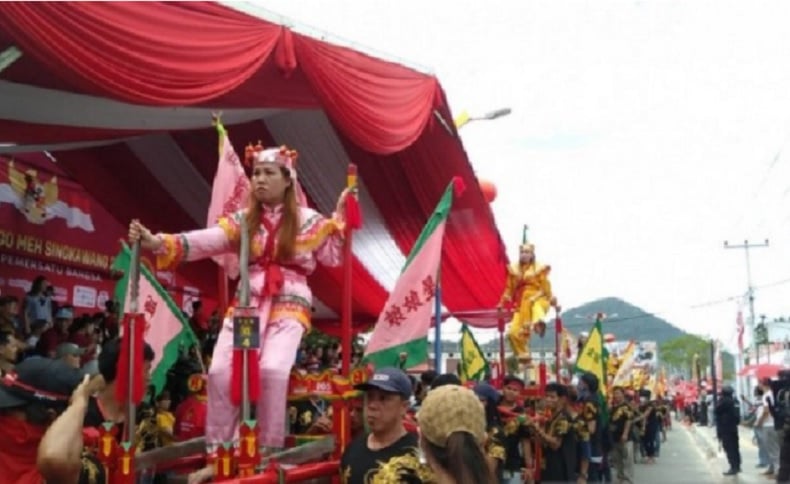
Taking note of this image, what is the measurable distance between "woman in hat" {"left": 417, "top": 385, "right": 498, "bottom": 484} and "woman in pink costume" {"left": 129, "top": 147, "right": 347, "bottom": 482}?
1252mm

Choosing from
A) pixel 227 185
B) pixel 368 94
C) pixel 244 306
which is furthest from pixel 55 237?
pixel 244 306

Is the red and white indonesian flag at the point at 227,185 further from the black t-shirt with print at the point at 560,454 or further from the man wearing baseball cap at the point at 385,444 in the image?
the black t-shirt with print at the point at 560,454

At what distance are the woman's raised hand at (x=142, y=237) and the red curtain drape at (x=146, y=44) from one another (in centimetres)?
84

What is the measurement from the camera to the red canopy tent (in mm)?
3979

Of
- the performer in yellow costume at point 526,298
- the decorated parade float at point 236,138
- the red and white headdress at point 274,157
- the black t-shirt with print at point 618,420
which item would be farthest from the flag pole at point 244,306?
the black t-shirt with print at point 618,420

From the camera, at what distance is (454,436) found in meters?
2.46

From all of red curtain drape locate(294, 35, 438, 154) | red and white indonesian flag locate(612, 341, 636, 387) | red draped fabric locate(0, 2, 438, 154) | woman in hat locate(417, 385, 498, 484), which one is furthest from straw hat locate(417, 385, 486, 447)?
red and white indonesian flag locate(612, 341, 636, 387)

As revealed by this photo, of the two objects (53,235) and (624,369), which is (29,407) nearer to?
(53,235)

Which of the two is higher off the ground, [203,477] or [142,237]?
[142,237]

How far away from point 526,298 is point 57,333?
445 centimetres

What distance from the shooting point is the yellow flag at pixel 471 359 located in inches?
329

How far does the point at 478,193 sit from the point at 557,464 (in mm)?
2377

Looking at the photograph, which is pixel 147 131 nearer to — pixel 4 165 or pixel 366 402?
pixel 4 165

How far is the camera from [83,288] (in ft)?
30.8
